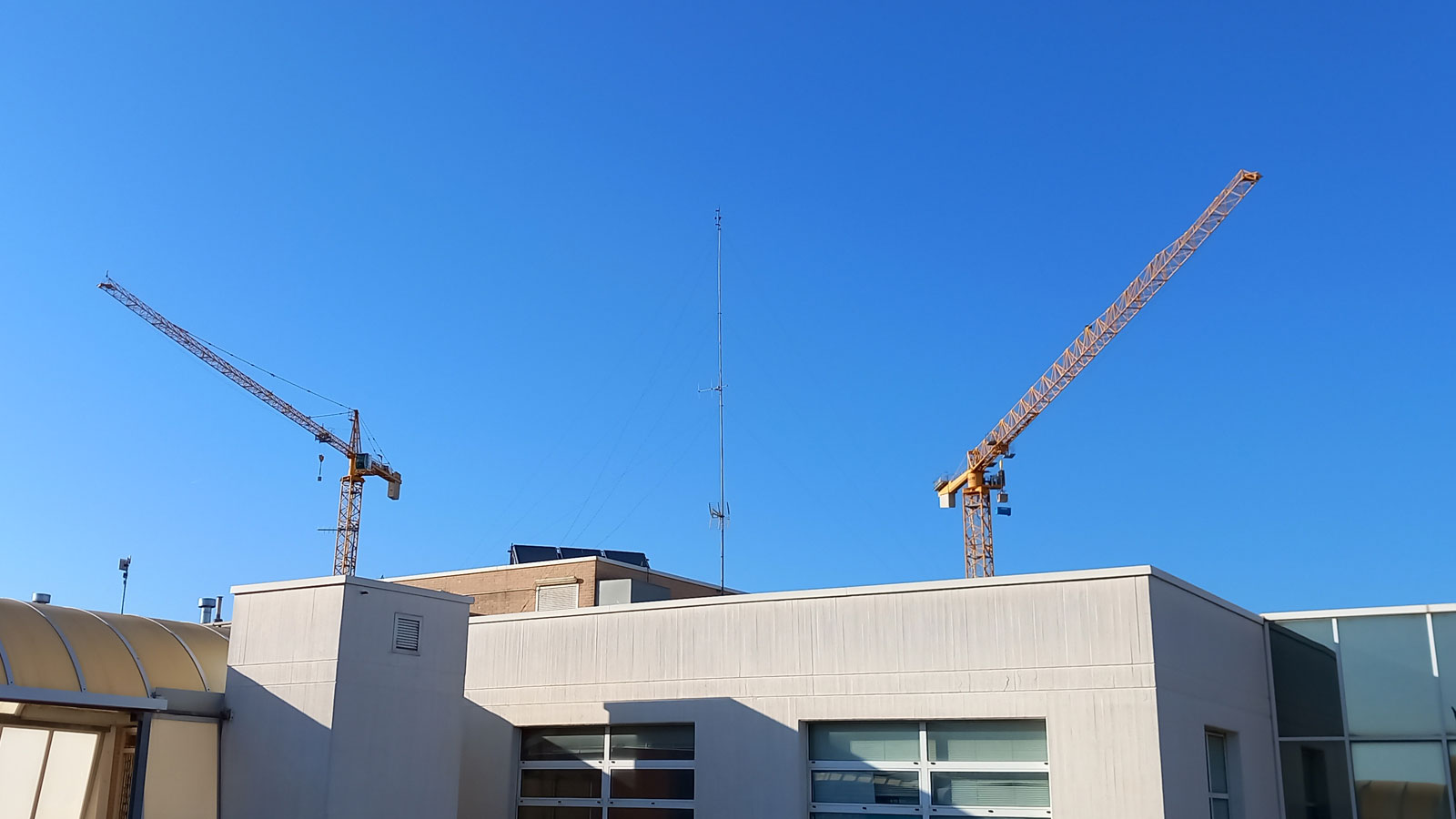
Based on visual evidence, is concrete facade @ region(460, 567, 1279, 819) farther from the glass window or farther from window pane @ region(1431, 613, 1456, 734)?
window pane @ region(1431, 613, 1456, 734)

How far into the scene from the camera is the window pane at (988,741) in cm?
1728

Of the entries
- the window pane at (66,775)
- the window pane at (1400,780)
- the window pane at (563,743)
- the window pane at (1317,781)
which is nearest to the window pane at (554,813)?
the window pane at (563,743)

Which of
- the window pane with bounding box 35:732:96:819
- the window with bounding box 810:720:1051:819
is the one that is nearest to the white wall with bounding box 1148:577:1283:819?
the window with bounding box 810:720:1051:819

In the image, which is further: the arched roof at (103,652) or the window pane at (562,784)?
the window pane at (562,784)

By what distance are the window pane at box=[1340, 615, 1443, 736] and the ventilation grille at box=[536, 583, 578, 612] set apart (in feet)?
71.0

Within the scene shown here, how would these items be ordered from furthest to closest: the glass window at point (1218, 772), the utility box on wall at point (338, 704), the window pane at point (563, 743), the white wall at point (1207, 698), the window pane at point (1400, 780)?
the window pane at point (563, 743) → the window pane at point (1400, 780) → the glass window at point (1218, 772) → the utility box on wall at point (338, 704) → the white wall at point (1207, 698)

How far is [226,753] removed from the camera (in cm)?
1791

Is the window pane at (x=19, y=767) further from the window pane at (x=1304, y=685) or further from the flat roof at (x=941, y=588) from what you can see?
the window pane at (x=1304, y=685)

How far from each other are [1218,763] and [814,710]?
19.7ft

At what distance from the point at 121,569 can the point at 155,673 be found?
21723 mm

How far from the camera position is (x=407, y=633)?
18344 mm

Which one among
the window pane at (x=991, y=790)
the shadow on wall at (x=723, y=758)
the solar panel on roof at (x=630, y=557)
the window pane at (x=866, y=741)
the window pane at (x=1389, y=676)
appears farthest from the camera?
the solar panel on roof at (x=630, y=557)

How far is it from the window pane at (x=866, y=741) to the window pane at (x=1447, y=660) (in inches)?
328

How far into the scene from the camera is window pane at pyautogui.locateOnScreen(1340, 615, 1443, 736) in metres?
19.4
